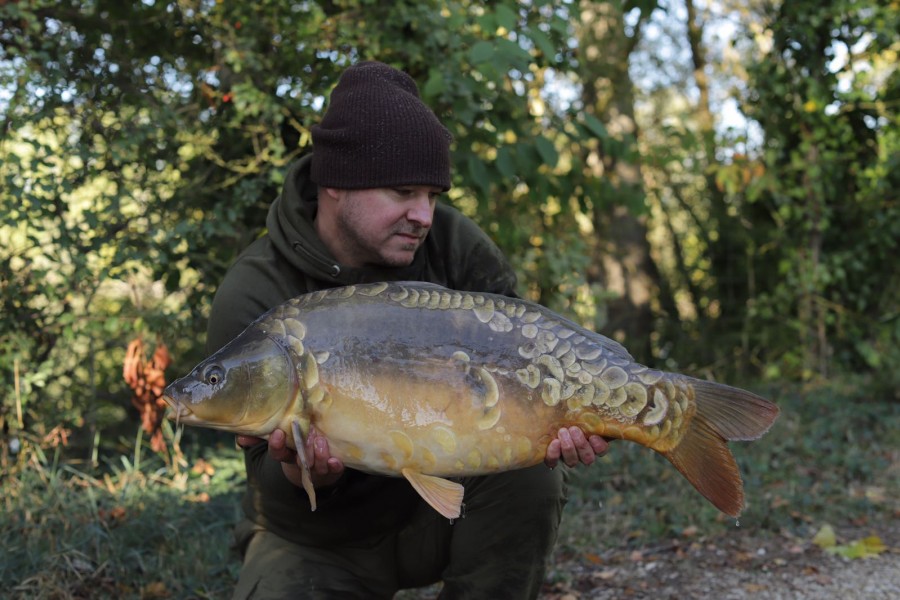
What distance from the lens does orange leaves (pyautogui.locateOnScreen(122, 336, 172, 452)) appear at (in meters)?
3.83

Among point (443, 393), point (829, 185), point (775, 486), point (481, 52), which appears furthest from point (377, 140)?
point (829, 185)

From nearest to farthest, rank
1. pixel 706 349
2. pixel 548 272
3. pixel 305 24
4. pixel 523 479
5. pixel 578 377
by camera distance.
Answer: pixel 578 377
pixel 523 479
pixel 305 24
pixel 548 272
pixel 706 349

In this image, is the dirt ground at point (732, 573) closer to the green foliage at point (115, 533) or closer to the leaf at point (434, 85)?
the green foliage at point (115, 533)

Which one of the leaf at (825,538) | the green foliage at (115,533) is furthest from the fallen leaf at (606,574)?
the green foliage at (115,533)

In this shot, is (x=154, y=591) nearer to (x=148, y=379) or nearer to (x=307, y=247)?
(x=148, y=379)

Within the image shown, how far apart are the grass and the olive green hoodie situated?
2.28ft

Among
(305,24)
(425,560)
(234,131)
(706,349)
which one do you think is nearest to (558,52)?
(305,24)

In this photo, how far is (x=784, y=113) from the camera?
6641 mm

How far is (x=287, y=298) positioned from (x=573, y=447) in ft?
2.74

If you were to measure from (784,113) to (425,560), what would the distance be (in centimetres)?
505

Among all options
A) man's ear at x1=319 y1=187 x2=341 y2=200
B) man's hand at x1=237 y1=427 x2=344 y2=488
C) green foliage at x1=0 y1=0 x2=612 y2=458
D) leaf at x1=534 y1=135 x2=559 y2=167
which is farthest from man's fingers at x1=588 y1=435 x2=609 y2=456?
leaf at x1=534 y1=135 x2=559 y2=167

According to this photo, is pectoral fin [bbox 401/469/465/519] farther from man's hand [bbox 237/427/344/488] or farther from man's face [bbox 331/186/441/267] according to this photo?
man's face [bbox 331/186/441/267]

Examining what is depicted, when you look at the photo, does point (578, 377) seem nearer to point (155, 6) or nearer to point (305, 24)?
point (305, 24)

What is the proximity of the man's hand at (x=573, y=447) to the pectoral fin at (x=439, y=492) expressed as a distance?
22cm
